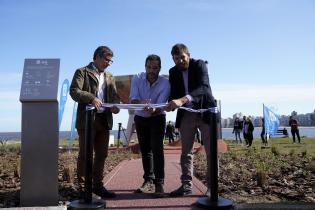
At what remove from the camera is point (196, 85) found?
557cm

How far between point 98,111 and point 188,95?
122cm

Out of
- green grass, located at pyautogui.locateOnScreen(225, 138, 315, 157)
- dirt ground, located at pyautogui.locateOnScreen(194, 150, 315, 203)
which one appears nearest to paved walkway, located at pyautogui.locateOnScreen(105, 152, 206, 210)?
dirt ground, located at pyautogui.locateOnScreen(194, 150, 315, 203)

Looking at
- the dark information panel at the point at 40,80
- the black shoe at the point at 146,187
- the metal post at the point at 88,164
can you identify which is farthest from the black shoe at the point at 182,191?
the dark information panel at the point at 40,80

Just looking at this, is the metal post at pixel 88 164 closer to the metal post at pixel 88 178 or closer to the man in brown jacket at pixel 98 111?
the metal post at pixel 88 178

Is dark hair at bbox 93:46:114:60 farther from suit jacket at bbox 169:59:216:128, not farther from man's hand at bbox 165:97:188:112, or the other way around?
man's hand at bbox 165:97:188:112

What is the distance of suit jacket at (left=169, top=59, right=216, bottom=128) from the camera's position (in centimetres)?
549

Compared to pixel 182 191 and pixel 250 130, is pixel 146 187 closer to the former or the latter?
pixel 182 191

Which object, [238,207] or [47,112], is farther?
[47,112]

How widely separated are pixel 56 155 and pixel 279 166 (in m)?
5.87

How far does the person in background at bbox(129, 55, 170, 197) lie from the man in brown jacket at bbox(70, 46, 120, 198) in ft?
1.41

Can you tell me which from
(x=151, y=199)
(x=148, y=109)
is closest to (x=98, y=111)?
(x=148, y=109)

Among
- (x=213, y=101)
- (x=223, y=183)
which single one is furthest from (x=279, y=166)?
(x=213, y=101)

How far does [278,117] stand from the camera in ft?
75.5

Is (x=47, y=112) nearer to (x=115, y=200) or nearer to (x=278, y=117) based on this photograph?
(x=115, y=200)
